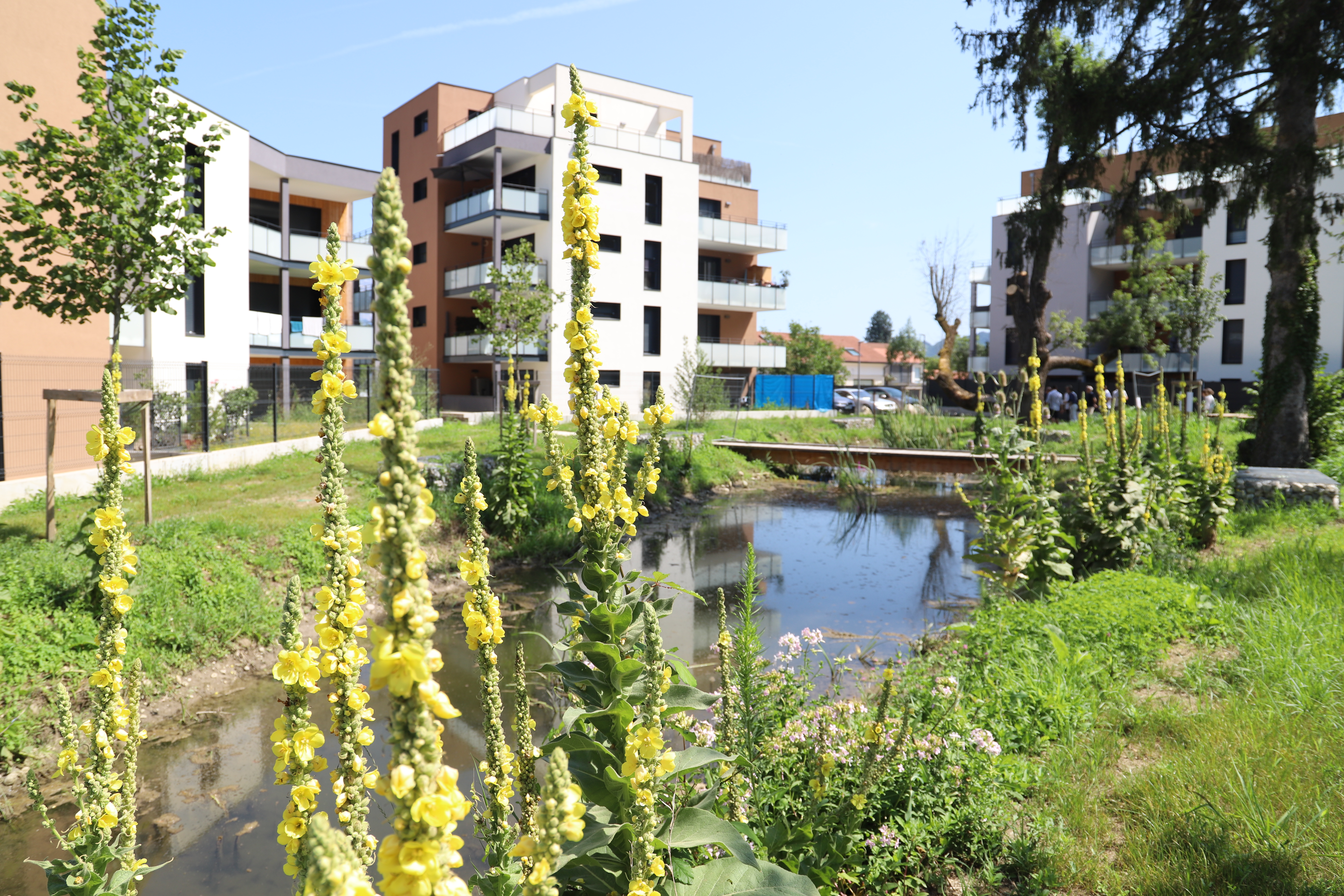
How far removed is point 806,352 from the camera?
45.5 metres

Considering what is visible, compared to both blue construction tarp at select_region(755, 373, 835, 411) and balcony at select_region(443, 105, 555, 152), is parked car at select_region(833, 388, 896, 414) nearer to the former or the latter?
blue construction tarp at select_region(755, 373, 835, 411)

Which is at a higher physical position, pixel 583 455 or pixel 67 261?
pixel 67 261

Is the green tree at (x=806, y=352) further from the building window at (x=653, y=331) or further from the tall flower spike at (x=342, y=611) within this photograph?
the tall flower spike at (x=342, y=611)

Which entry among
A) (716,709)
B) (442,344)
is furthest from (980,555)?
(442,344)

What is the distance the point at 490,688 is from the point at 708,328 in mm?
33638

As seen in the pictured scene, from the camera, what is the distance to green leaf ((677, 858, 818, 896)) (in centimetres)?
194

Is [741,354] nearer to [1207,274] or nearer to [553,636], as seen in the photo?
[1207,274]

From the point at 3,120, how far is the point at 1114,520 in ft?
49.8

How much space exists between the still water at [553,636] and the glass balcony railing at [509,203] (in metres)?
16.6

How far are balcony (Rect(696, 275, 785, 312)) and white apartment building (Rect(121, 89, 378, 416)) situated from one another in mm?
13909

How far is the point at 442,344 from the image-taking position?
2962 centimetres

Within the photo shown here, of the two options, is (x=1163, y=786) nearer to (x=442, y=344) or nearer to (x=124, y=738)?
(x=124, y=738)

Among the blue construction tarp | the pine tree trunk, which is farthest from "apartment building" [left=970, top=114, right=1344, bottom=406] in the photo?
the pine tree trunk

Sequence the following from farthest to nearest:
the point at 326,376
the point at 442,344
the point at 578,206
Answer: the point at 442,344 → the point at 578,206 → the point at 326,376
